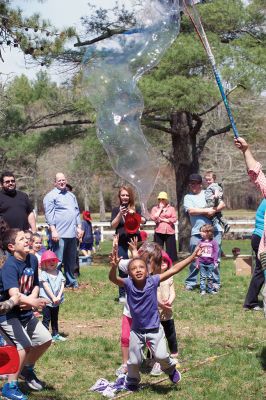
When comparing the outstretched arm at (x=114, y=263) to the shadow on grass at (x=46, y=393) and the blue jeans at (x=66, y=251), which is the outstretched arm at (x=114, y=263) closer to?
the shadow on grass at (x=46, y=393)

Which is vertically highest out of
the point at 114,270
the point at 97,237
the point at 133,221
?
the point at 133,221

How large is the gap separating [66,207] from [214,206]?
7.95 feet

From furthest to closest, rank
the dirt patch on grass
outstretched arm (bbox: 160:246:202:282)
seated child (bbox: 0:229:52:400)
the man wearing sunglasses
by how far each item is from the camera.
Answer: the man wearing sunglasses, the dirt patch on grass, outstretched arm (bbox: 160:246:202:282), seated child (bbox: 0:229:52:400)

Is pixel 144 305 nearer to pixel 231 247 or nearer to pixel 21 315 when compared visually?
pixel 21 315

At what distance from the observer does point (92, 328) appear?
31.9 feet

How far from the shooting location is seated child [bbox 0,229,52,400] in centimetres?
635

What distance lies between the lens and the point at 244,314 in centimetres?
1049

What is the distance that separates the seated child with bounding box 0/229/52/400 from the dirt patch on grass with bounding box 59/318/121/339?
2.37 metres

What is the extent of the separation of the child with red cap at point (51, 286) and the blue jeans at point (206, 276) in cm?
409

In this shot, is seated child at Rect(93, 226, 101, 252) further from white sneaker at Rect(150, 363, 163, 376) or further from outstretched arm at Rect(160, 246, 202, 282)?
outstretched arm at Rect(160, 246, 202, 282)

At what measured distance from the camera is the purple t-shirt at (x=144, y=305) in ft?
21.8

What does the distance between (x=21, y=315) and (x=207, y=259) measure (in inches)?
245

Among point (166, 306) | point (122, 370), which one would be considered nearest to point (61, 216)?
point (166, 306)

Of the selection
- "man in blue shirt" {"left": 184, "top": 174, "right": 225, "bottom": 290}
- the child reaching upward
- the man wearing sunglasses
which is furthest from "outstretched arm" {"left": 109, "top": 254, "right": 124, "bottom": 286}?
"man in blue shirt" {"left": 184, "top": 174, "right": 225, "bottom": 290}
